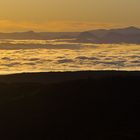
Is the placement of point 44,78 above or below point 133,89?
below

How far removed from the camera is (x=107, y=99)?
5319cm

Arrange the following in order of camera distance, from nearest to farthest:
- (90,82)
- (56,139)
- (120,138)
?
1. (120,138)
2. (56,139)
3. (90,82)

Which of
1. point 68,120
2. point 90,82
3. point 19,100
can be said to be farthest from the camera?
point 90,82

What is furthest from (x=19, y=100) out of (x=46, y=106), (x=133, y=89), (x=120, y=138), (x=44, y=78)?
(x=44, y=78)

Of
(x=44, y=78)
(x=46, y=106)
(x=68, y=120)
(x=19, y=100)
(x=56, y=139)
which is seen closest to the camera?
(x=56, y=139)

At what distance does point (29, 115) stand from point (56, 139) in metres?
8.44

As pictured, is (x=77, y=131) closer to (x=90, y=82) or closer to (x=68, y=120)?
(x=68, y=120)

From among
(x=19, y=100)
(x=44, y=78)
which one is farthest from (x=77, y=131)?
(x=44, y=78)

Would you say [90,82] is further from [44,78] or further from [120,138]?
[44,78]

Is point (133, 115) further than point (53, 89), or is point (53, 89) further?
point (53, 89)

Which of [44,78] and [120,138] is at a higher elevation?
[120,138]

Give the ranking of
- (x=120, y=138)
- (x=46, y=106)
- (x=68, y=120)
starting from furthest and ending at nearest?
1. (x=46, y=106)
2. (x=68, y=120)
3. (x=120, y=138)

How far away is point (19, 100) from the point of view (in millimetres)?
56062

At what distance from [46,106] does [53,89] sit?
7.29 metres
